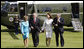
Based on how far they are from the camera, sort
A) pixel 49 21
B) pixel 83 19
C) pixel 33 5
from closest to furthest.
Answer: pixel 49 21 → pixel 33 5 → pixel 83 19

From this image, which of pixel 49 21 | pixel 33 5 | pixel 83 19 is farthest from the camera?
pixel 83 19

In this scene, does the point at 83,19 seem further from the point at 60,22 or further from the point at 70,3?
the point at 60,22

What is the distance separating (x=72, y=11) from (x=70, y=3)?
0.90 m

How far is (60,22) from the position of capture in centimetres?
1205

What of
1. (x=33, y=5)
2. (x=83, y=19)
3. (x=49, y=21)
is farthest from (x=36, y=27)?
(x=83, y=19)

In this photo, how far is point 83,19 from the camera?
2420 cm

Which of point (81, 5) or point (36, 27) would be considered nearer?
point (36, 27)

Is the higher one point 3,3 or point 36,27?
point 3,3

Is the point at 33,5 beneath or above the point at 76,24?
above

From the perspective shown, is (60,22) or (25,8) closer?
(60,22)

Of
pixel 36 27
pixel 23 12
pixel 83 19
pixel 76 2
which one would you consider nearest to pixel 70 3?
pixel 76 2

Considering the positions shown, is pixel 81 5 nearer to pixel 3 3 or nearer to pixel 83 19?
pixel 83 19

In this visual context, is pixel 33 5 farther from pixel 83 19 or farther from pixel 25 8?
pixel 83 19

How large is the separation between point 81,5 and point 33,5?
3786mm
